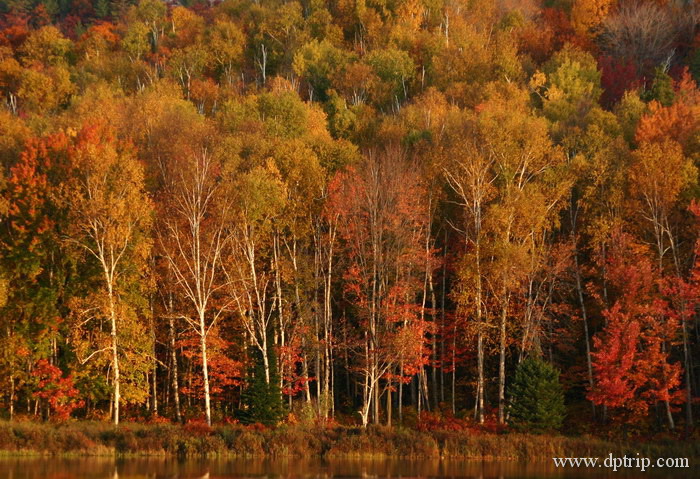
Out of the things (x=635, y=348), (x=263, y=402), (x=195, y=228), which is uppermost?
(x=195, y=228)

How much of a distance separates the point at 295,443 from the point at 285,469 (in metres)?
6.48

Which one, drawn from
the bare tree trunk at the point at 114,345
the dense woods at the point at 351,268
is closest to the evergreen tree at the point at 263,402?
the dense woods at the point at 351,268

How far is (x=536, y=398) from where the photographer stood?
160ft

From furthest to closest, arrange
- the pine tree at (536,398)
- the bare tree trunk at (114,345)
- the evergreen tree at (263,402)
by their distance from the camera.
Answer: the pine tree at (536,398) → the evergreen tree at (263,402) → the bare tree trunk at (114,345)

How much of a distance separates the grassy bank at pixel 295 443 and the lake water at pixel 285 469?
1.75 metres

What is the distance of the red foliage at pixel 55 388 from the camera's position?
1891 inches

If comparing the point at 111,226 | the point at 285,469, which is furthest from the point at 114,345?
the point at 285,469

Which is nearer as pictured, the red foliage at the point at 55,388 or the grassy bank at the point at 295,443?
the grassy bank at the point at 295,443

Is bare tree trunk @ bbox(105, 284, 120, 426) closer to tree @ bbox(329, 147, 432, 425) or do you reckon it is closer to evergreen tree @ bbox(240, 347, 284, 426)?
evergreen tree @ bbox(240, 347, 284, 426)

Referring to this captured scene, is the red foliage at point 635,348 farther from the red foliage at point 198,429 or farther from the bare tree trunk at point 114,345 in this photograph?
the bare tree trunk at point 114,345

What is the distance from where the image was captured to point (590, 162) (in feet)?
186

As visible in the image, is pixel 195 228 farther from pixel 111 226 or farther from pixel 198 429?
pixel 198 429

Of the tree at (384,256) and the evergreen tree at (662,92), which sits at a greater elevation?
the evergreen tree at (662,92)

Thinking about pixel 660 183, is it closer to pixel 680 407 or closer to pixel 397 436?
pixel 680 407
